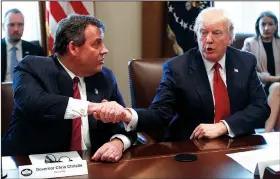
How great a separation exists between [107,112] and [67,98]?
0.17m

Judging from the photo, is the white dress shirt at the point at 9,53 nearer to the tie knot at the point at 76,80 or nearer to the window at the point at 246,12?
the tie knot at the point at 76,80

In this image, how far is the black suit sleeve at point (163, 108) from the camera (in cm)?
183

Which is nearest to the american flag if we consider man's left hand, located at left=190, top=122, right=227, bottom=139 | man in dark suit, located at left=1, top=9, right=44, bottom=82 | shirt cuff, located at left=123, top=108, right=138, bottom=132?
man in dark suit, located at left=1, top=9, right=44, bottom=82

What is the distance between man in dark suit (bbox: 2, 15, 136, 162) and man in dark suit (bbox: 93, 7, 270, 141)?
0.31 meters

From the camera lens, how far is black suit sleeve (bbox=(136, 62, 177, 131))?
1.83 meters

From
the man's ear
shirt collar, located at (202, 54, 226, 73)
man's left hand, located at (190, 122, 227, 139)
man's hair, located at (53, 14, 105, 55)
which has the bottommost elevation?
man's left hand, located at (190, 122, 227, 139)

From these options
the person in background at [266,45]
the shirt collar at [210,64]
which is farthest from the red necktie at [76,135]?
the person in background at [266,45]

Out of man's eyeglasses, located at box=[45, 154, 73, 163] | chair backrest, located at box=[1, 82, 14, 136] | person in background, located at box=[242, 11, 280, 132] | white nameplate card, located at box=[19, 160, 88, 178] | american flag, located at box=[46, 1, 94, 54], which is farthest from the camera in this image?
person in background, located at box=[242, 11, 280, 132]

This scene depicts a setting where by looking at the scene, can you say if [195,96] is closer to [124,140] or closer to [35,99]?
[124,140]

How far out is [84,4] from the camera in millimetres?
3447

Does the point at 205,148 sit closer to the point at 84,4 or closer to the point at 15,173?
the point at 15,173

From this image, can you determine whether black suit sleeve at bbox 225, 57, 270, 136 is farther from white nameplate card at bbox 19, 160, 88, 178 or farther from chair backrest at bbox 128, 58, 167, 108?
white nameplate card at bbox 19, 160, 88, 178

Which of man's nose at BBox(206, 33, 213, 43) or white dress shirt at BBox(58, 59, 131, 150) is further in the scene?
man's nose at BBox(206, 33, 213, 43)

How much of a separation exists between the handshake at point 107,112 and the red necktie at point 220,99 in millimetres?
586
